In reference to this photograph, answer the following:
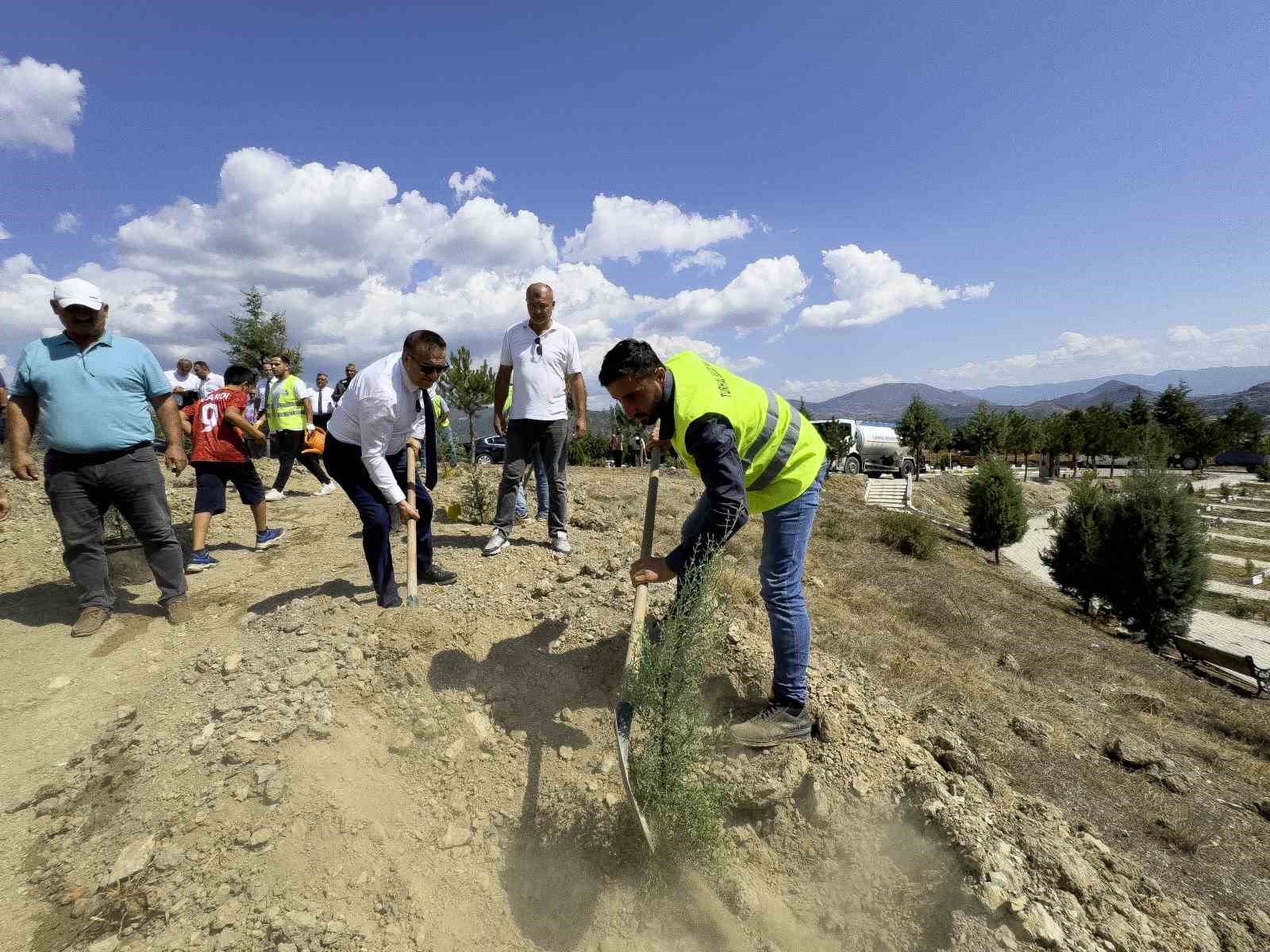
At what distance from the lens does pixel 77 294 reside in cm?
336

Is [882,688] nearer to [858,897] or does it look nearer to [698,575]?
[858,897]

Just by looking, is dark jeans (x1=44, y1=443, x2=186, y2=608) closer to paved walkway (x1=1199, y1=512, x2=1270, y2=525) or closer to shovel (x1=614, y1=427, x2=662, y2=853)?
shovel (x1=614, y1=427, x2=662, y2=853)

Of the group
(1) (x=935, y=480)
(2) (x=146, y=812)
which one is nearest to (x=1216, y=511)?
(1) (x=935, y=480)

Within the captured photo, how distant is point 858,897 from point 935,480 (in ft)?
111

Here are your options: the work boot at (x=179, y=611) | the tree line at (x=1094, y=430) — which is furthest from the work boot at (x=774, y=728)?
the tree line at (x=1094, y=430)

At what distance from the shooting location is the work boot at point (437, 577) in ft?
13.4

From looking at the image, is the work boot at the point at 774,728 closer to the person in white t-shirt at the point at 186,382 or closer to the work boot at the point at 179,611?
the work boot at the point at 179,611

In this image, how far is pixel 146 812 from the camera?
7.81 ft

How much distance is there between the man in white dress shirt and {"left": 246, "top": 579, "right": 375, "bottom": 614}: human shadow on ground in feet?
1.56

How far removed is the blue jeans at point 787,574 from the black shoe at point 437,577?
2047 mm

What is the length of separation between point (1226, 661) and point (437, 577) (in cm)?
1319

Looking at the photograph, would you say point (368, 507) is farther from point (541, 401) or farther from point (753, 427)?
point (753, 427)

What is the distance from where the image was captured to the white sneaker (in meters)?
4.56

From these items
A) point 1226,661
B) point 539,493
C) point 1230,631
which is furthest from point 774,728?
point 1230,631
